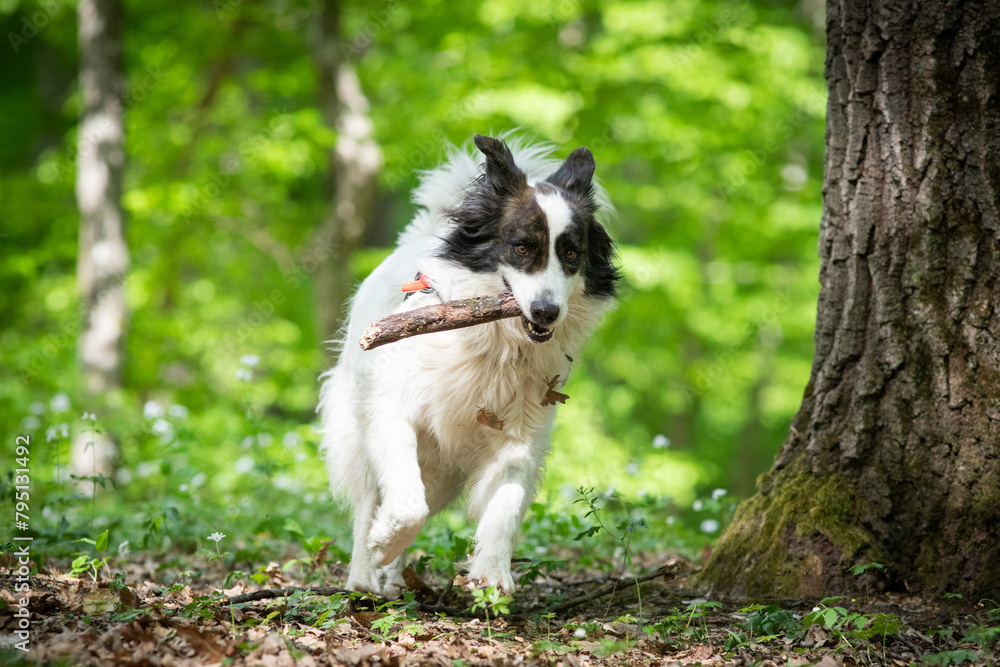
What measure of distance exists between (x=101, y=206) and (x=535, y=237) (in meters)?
8.30

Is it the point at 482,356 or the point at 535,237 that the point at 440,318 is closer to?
the point at 482,356

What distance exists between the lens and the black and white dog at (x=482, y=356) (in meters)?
3.74

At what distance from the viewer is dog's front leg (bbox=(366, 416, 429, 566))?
3.61m

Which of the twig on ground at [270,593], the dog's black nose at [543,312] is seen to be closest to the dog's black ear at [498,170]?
the dog's black nose at [543,312]

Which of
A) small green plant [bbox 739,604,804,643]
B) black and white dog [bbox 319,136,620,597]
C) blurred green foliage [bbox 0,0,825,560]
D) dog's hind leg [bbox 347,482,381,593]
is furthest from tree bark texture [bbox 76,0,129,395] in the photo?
small green plant [bbox 739,604,804,643]

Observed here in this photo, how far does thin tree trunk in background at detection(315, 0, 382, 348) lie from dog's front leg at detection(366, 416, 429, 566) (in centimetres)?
747

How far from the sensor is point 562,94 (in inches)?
409

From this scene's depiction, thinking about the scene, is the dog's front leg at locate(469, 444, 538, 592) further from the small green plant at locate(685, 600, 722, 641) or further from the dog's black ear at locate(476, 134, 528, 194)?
the dog's black ear at locate(476, 134, 528, 194)

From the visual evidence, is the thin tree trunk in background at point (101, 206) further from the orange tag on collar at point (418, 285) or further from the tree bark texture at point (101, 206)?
the orange tag on collar at point (418, 285)

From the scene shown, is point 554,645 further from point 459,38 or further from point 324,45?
point 324,45

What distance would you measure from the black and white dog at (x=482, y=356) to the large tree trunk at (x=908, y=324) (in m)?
1.26

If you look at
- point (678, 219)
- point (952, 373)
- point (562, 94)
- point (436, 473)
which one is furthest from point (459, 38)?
point (952, 373)

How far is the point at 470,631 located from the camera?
11.2ft

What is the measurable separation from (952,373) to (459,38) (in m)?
8.71
